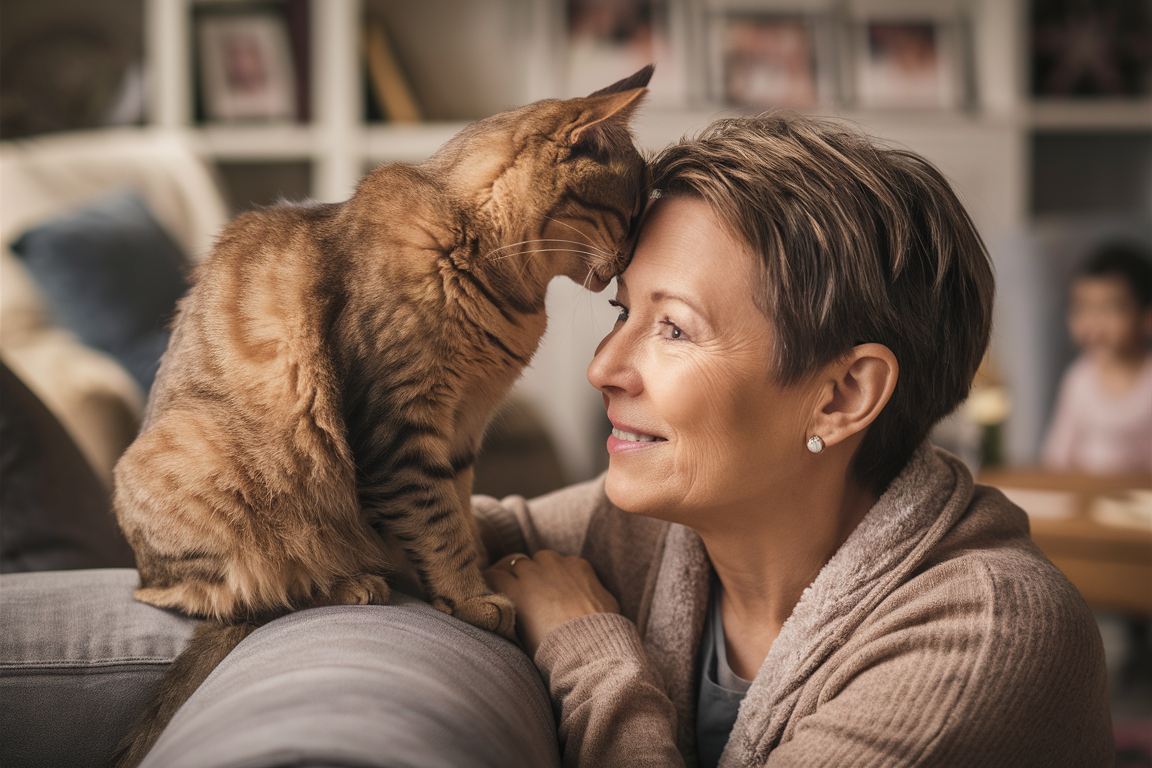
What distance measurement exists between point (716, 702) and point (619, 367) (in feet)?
1.45

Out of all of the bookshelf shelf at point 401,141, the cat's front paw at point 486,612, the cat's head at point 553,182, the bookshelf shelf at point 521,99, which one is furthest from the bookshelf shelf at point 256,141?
the cat's front paw at point 486,612

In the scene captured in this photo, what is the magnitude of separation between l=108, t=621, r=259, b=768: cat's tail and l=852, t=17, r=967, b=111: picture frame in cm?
346

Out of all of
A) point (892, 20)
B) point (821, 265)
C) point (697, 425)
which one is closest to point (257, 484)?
point (697, 425)

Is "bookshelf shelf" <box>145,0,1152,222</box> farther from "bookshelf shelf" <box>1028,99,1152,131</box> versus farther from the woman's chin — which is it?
the woman's chin

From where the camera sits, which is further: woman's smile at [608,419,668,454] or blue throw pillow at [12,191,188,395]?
blue throw pillow at [12,191,188,395]

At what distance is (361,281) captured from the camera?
3.33 ft

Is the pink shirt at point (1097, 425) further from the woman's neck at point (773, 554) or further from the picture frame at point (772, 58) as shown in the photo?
the woman's neck at point (773, 554)

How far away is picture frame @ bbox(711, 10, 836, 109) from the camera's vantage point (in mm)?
3594

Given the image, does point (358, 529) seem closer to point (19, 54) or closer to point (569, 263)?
point (569, 263)

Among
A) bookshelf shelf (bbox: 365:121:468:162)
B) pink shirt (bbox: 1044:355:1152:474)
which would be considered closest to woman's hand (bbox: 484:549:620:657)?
pink shirt (bbox: 1044:355:1152:474)

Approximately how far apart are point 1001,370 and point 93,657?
3292 mm

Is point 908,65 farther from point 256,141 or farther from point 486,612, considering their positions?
point 486,612

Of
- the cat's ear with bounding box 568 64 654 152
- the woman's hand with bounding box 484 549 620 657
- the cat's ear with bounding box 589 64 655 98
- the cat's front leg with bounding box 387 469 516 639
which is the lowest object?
the woman's hand with bounding box 484 549 620 657

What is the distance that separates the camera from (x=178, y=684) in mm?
909
